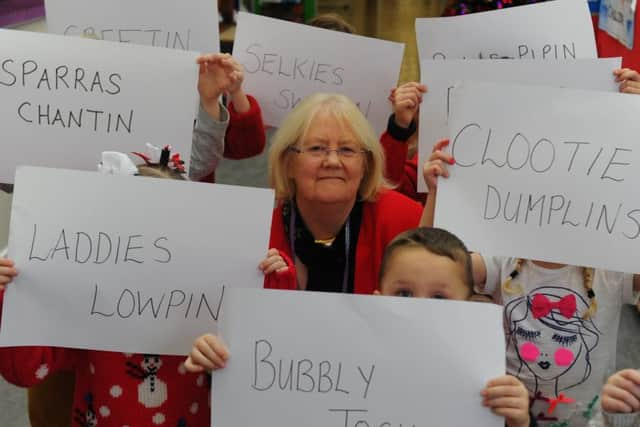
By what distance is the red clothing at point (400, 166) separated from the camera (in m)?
1.83

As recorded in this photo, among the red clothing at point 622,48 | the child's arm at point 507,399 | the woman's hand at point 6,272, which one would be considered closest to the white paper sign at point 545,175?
the child's arm at point 507,399

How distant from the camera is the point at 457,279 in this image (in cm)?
123

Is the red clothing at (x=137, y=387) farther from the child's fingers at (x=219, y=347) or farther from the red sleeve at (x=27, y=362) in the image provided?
the child's fingers at (x=219, y=347)

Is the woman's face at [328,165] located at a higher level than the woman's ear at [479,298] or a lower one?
higher

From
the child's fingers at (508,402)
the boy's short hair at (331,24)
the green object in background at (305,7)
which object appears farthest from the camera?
the green object in background at (305,7)

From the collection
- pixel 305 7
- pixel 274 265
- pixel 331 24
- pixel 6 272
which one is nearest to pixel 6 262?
pixel 6 272

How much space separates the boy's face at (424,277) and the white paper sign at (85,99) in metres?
0.52

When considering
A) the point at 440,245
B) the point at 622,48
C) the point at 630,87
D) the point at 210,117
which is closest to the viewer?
the point at 440,245

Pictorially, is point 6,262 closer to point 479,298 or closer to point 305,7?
point 479,298

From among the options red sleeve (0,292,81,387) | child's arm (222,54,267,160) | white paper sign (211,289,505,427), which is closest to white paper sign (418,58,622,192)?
child's arm (222,54,267,160)

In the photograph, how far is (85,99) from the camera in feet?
4.91

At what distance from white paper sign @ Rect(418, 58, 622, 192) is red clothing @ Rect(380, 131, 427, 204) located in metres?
0.24

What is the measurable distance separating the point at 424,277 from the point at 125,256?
0.46 metres

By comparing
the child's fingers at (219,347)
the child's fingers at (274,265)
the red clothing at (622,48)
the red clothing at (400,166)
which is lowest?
the child's fingers at (219,347)
